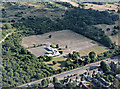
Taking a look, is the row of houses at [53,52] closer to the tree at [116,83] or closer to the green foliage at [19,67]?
the green foliage at [19,67]

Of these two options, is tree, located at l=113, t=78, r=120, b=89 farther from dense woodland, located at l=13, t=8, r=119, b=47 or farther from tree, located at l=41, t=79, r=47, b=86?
dense woodland, located at l=13, t=8, r=119, b=47

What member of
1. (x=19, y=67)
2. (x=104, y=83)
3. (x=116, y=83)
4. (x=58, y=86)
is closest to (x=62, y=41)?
(x=19, y=67)

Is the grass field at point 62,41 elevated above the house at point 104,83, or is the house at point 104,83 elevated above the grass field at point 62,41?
the grass field at point 62,41

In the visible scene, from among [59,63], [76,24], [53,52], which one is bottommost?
[59,63]

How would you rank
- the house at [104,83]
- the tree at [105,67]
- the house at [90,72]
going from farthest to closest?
1. the tree at [105,67]
2. the house at [90,72]
3. the house at [104,83]

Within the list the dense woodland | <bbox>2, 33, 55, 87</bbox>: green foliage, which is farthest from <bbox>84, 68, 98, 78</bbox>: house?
the dense woodland

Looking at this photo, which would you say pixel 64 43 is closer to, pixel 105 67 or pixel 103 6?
pixel 105 67

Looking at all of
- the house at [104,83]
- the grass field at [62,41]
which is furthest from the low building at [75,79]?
the grass field at [62,41]

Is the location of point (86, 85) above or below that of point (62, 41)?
below

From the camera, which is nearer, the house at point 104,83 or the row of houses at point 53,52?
the house at point 104,83
